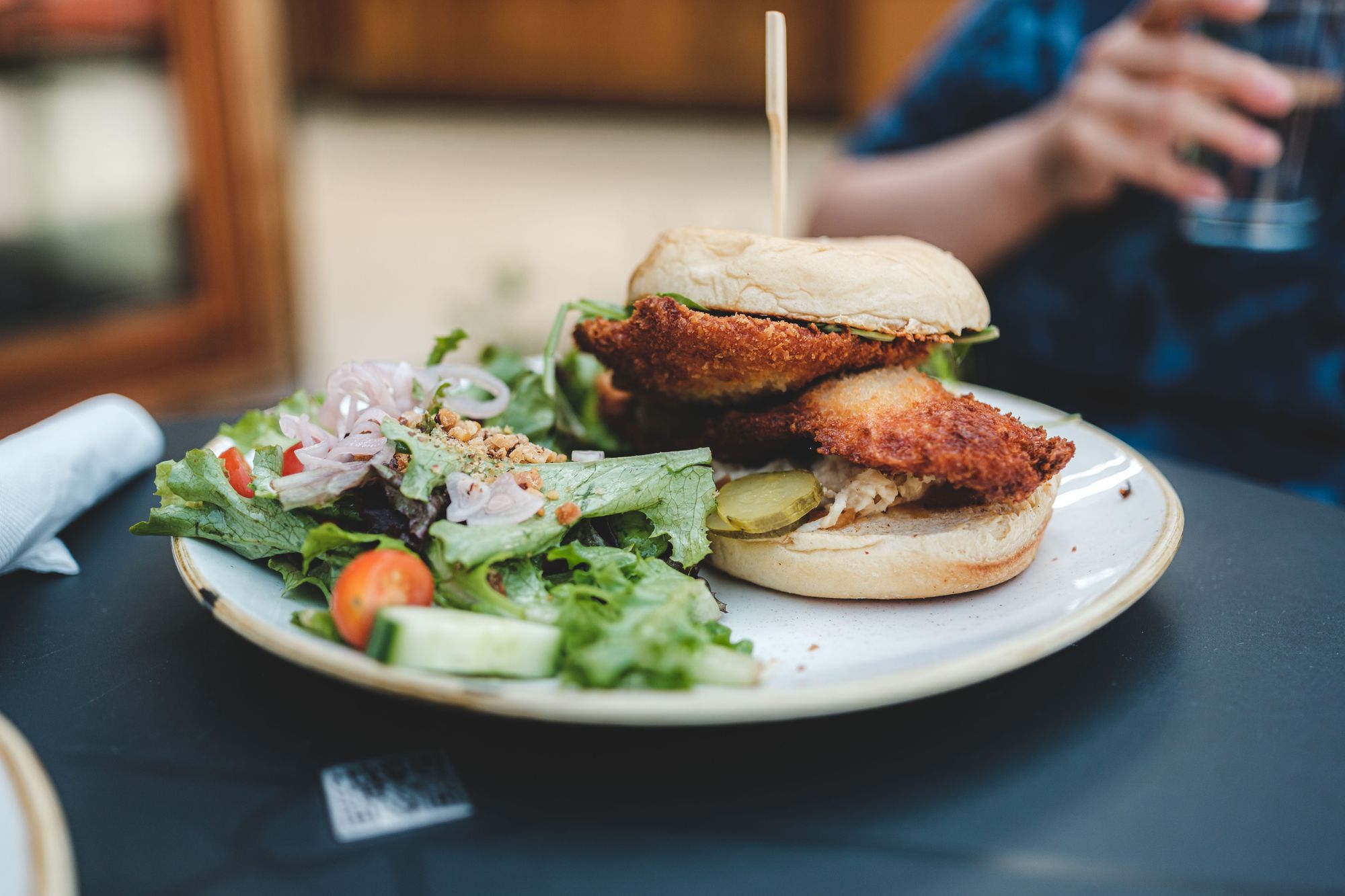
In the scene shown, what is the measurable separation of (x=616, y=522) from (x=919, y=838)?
80cm

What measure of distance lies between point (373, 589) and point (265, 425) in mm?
967

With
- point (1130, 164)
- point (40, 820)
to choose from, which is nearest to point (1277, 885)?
point (40, 820)

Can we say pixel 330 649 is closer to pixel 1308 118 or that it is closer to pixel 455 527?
pixel 455 527

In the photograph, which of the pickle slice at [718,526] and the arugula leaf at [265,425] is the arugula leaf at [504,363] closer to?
the arugula leaf at [265,425]

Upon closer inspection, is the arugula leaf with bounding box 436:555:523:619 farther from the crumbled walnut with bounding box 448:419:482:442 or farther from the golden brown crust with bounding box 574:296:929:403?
the golden brown crust with bounding box 574:296:929:403

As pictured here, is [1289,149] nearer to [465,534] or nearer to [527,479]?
[527,479]

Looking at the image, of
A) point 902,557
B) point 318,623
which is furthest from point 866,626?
point 318,623

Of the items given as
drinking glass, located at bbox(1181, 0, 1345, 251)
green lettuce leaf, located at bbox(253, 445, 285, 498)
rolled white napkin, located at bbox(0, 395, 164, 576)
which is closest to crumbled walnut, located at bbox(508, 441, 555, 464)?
green lettuce leaf, located at bbox(253, 445, 285, 498)

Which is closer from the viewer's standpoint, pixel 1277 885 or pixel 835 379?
pixel 1277 885

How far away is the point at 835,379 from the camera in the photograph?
1861 mm

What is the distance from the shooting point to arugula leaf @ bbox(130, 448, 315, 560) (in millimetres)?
1569

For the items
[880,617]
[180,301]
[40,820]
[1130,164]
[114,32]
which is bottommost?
[180,301]

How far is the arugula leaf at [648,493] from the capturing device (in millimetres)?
1644

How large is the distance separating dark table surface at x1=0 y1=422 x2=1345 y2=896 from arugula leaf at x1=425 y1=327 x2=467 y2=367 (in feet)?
2.65
